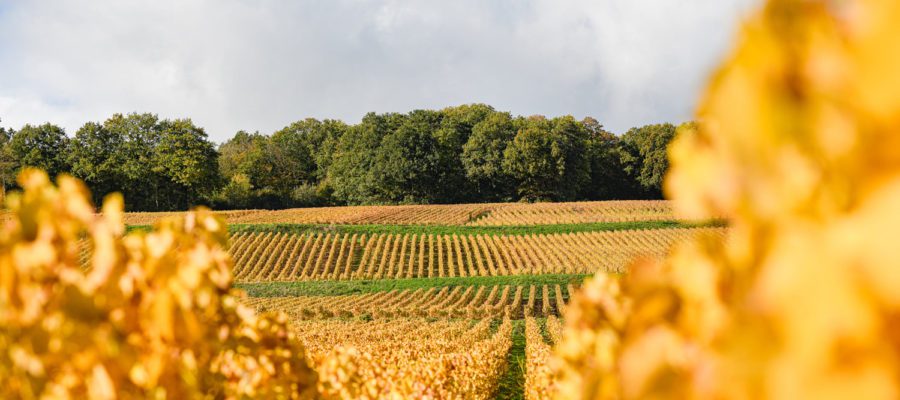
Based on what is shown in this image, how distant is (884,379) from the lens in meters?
0.53

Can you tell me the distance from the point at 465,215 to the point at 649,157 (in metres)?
34.9

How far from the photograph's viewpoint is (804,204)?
61cm

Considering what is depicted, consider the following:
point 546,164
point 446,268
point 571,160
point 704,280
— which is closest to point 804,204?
point 704,280

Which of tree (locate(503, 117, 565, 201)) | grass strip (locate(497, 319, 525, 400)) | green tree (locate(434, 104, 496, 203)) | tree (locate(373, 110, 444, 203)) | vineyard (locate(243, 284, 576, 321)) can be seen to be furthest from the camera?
green tree (locate(434, 104, 496, 203))

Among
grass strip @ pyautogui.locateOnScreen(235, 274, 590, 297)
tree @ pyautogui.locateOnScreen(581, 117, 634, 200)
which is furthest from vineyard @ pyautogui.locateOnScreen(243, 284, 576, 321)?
tree @ pyautogui.locateOnScreen(581, 117, 634, 200)

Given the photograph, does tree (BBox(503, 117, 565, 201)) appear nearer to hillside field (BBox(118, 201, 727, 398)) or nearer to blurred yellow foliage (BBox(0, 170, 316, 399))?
hillside field (BBox(118, 201, 727, 398))

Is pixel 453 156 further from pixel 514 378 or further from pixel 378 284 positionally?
pixel 514 378

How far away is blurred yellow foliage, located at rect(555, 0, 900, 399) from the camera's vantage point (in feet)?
1.74

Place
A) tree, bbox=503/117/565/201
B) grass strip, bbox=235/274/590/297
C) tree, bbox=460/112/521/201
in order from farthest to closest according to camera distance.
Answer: tree, bbox=460/112/521/201 < tree, bbox=503/117/565/201 < grass strip, bbox=235/274/590/297

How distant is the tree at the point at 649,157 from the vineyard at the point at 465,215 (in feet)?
59.1

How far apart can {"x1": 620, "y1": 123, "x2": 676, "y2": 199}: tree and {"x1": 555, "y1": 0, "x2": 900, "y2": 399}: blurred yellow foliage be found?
80.5 m

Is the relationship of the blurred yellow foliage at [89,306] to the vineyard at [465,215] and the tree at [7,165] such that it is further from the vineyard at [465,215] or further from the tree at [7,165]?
the tree at [7,165]

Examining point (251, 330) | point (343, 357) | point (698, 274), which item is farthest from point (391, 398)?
point (698, 274)

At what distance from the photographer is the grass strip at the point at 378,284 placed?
104ft
